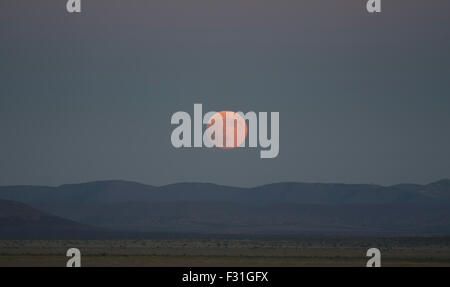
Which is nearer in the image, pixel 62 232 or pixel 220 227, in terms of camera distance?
pixel 62 232

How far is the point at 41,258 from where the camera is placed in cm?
6253

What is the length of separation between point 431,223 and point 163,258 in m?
133

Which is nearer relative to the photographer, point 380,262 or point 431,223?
point 380,262

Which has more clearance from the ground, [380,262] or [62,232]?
[62,232]

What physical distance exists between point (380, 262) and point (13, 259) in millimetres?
22628

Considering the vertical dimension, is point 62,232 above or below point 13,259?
above
